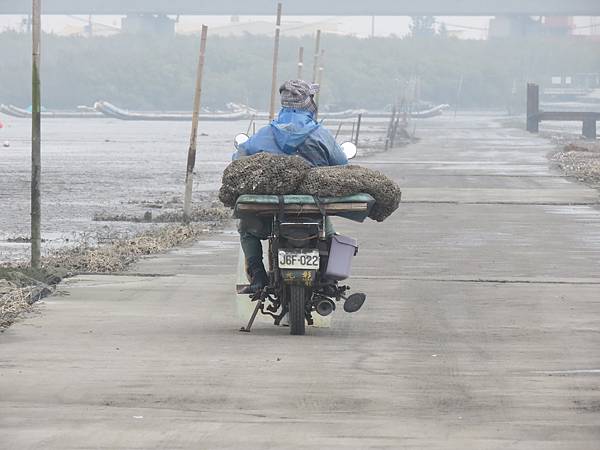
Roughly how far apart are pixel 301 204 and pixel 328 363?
1.44 m

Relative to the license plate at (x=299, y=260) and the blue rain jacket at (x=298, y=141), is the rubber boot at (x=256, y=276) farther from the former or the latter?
the blue rain jacket at (x=298, y=141)

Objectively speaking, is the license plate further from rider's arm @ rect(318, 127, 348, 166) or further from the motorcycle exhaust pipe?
rider's arm @ rect(318, 127, 348, 166)

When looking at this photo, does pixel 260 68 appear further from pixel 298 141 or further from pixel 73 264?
pixel 298 141

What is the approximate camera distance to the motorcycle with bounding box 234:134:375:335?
412 inches

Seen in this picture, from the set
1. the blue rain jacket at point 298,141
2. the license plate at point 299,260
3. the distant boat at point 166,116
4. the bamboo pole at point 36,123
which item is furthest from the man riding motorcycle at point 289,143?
the distant boat at point 166,116

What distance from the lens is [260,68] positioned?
553 ft

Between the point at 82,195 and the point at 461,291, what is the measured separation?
19.9m

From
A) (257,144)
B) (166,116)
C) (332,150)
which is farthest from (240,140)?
(166,116)

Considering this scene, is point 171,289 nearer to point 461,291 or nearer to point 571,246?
point 461,291

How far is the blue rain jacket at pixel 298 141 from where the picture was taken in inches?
431

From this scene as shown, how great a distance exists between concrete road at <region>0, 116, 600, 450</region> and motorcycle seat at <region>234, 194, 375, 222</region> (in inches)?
34.2

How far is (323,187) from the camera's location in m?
10.5

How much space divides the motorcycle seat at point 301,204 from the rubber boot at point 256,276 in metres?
0.48

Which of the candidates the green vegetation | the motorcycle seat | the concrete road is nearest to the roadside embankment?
the concrete road
